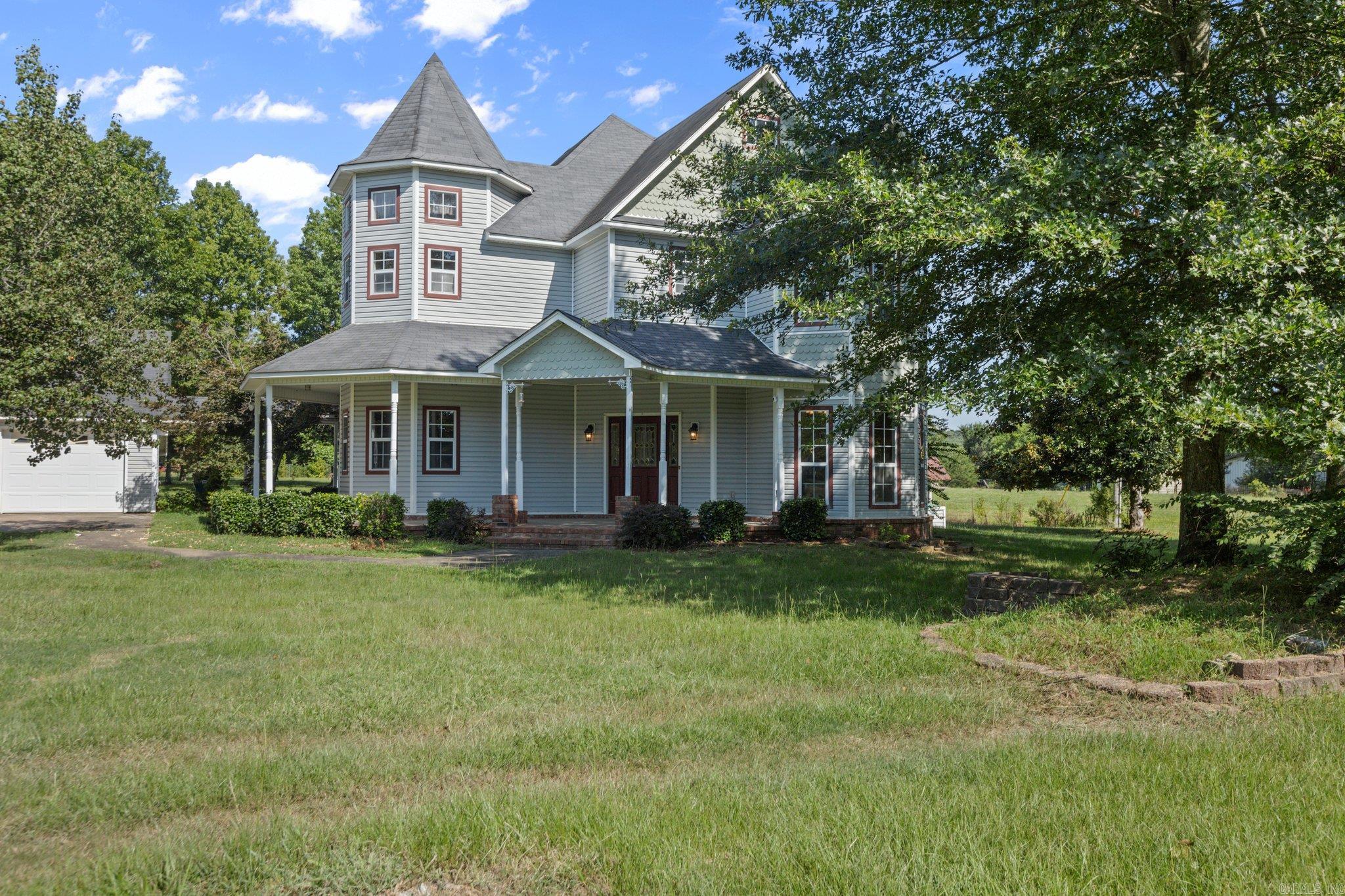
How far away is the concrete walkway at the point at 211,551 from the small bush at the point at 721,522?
284 cm

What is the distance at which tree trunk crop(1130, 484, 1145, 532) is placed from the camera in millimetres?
22431

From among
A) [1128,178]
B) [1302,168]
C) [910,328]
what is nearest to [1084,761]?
[1128,178]

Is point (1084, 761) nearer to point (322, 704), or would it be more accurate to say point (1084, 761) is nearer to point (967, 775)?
point (967, 775)

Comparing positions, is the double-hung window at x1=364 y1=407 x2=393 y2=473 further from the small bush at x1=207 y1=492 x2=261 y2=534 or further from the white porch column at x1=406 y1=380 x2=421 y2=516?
the small bush at x1=207 y1=492 x2=261 y2=534

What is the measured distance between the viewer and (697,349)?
19578mm

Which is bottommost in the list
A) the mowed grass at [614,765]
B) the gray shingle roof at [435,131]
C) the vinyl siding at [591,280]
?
the mowed grass at [614,765]

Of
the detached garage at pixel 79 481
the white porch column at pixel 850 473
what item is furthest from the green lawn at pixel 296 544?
the detached garage at pixel 79 481

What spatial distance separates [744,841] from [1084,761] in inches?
77.3

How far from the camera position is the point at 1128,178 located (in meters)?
7.99

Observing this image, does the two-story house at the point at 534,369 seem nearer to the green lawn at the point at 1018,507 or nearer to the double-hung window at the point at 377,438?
the double-hung window at the point at 377,438

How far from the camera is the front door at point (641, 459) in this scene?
20641 millimetres

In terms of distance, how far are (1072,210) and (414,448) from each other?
15907 mm

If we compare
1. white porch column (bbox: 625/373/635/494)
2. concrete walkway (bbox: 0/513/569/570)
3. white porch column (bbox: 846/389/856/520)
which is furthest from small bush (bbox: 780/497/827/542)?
concrete walkway (bbox: 0/513/569/570)

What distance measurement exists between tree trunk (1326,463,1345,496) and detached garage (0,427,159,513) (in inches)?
1050
